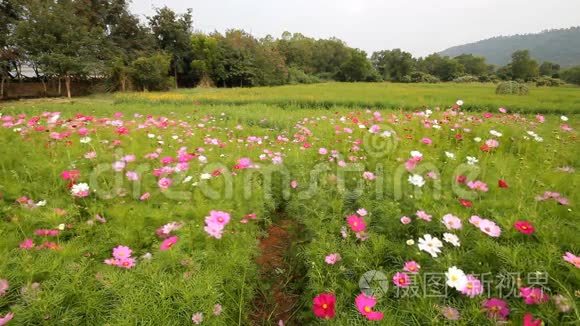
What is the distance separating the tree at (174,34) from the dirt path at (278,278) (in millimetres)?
31704

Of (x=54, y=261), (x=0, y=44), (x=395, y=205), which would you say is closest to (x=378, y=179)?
(x=395, y=205)

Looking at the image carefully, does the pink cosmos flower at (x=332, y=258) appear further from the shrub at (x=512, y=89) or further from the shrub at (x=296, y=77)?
the shrub at (x=296, y=77)

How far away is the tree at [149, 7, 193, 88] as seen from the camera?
3111 centimetres

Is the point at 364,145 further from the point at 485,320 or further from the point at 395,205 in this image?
the point at 485,320

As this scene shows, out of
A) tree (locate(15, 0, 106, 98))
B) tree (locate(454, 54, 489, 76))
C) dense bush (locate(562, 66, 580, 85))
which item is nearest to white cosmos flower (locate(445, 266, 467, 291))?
Answer: tree (locate(15, 0, 106, 98))

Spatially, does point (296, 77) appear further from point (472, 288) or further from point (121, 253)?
point (472, 288)

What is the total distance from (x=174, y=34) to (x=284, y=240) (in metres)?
34.3

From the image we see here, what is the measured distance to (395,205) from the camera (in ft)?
7.83

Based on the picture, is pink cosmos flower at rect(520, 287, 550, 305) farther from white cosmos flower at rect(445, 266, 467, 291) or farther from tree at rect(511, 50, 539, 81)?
tree at rect(511, 50, 539, 81)

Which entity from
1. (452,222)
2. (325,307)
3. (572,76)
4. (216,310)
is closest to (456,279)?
(452,222)

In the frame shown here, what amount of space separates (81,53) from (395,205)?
86.7 feet

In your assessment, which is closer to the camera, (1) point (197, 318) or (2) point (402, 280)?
(1) point (197, 318)

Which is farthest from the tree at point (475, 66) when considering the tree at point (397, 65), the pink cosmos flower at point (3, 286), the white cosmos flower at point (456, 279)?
the pink cosmos flower at point (3, 286)

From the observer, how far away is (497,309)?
138 centimetres
